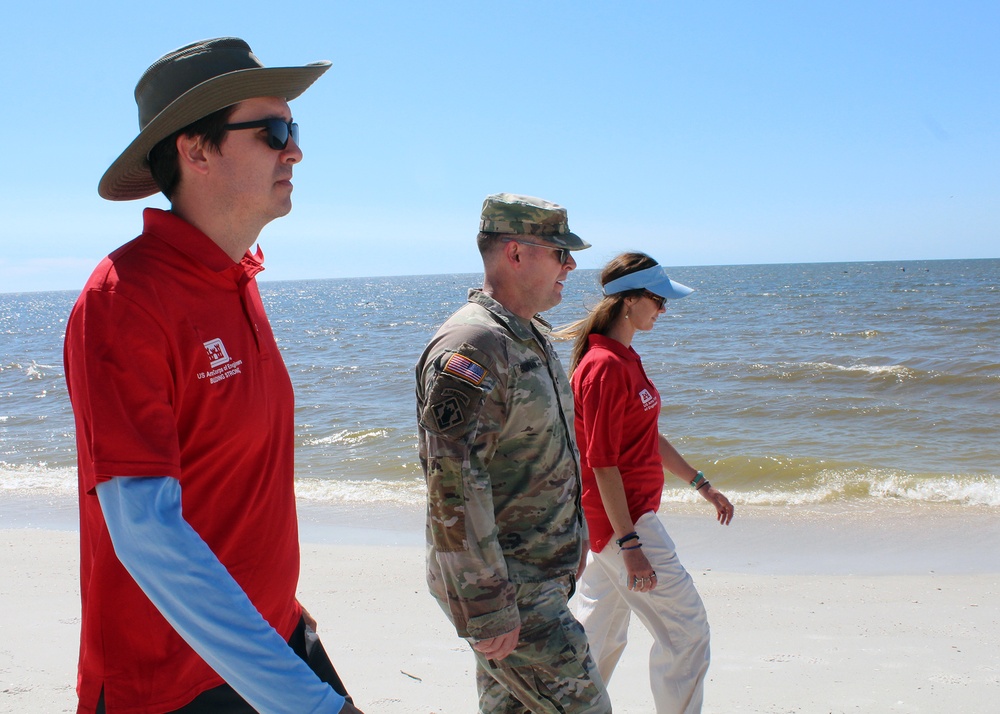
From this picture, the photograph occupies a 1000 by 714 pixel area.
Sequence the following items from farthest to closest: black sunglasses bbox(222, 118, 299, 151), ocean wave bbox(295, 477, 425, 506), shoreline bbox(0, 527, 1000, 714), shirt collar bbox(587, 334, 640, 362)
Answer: ocean wave bbox(295, 477, 425, 506), shoreline bbox(0, 527, 1000, 714), shirt collar bbox(587, 334, 640, 362), black sunglasses bbox(222, 118, 299, 151)

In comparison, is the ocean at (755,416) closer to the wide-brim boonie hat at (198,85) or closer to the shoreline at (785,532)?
the shoreline at (785,532)

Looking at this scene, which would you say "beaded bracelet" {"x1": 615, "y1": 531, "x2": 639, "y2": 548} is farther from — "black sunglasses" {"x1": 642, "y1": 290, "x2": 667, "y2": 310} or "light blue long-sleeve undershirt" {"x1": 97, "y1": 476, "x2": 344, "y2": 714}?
"light blue long-sleeve undershirt" {"x1": 97, "y1": 476, "x2": 344, "y2": 714}

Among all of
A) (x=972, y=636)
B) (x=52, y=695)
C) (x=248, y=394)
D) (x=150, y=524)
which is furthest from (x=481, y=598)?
(x=972, y=636)

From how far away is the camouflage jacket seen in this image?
244 cm

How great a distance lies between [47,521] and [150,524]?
8139 millimetres

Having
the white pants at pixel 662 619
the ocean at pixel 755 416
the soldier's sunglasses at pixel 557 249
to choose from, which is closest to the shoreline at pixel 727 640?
the white pants at pixel 662 619

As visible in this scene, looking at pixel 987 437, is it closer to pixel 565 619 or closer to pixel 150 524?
pixel 565 619

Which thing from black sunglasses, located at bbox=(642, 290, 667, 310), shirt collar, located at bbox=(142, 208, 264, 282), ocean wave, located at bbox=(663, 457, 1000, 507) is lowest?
ocean wave, located at bbox=(663, 457, 1000, 507)

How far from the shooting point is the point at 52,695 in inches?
158

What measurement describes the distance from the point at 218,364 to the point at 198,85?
54cm

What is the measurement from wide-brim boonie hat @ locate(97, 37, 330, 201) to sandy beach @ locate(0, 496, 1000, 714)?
3042mm

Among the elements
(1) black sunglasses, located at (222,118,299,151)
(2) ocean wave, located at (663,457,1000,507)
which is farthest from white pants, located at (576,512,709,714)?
(2) ocean wave, located at (663,457,1000,507)

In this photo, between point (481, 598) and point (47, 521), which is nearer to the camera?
point (481, 598)

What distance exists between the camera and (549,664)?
254 centimetres
